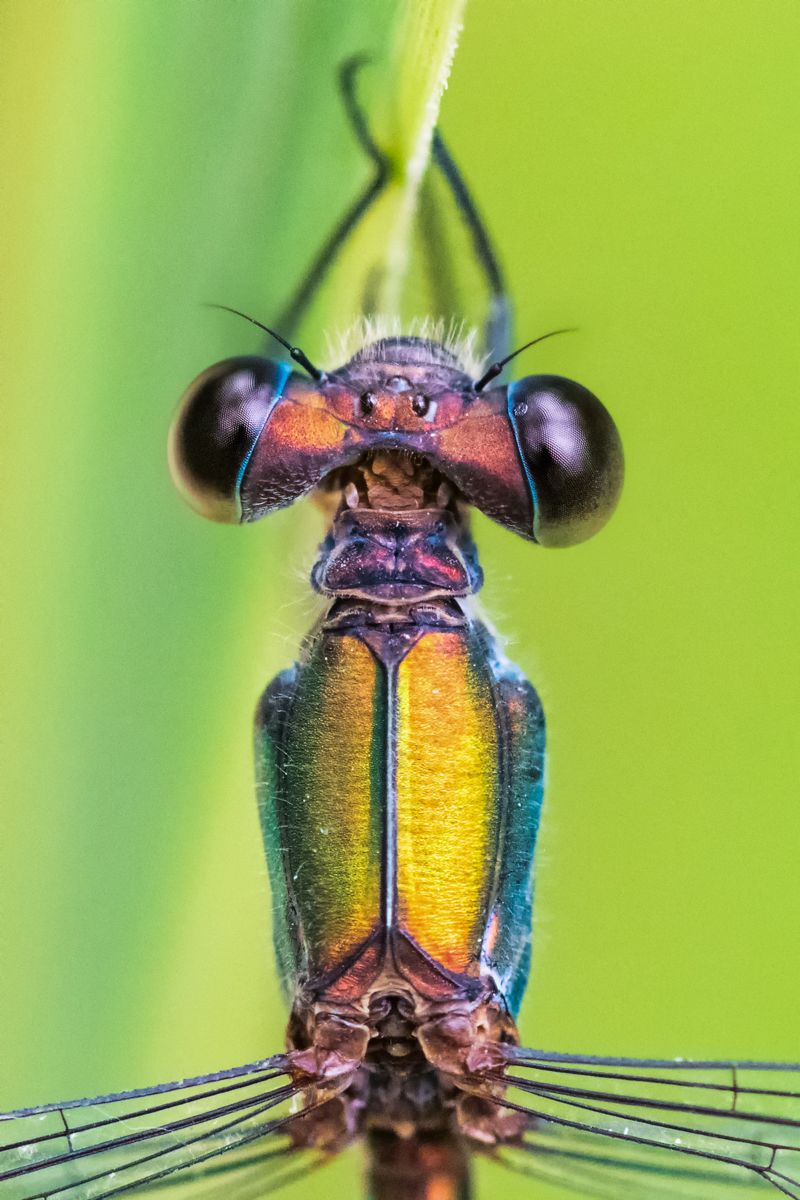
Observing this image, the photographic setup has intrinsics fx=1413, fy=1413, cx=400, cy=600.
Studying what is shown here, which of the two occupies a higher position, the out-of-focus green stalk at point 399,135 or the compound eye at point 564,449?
the out-of-focus green stalk at point 399,135

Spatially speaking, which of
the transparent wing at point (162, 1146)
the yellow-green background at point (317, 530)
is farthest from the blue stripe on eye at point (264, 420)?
the transparent wing at point (162, 1146)

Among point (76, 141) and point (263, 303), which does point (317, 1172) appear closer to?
point (263, 303)

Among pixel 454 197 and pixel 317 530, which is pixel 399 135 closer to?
pixel 454 197

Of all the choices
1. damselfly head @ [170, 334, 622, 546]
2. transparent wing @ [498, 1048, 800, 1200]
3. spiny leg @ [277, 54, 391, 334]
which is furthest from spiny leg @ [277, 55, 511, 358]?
transparent wing @ [498, 1048, 800, 1200]

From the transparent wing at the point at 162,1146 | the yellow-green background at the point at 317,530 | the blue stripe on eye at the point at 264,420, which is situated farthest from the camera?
the yellow-green background at the point at 317,530

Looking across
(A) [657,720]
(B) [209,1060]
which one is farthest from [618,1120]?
(B) [209,1060]

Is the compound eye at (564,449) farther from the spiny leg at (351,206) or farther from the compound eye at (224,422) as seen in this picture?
the spiny leg at (351,206)
